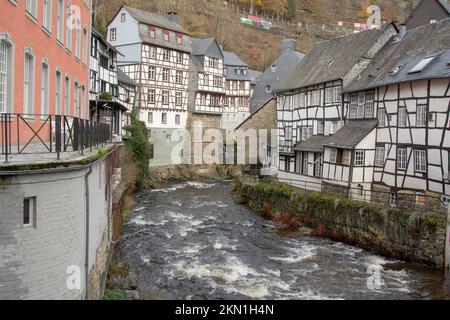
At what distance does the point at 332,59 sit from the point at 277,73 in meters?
20.7

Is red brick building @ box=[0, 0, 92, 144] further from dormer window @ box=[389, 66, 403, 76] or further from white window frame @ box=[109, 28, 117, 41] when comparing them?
white window frame @ box=[109, 28, 117, 41]

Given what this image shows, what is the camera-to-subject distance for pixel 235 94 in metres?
56.6

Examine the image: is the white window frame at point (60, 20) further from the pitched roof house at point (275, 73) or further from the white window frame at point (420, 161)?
the pitched roof house at point (275, 73)

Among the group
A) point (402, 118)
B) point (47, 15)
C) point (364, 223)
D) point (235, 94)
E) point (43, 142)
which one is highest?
point (235, 94)

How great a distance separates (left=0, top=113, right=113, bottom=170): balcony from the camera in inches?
350

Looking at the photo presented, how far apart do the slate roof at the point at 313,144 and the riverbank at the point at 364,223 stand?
10.9ft

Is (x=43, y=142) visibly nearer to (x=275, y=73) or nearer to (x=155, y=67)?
(x=155, y=67)

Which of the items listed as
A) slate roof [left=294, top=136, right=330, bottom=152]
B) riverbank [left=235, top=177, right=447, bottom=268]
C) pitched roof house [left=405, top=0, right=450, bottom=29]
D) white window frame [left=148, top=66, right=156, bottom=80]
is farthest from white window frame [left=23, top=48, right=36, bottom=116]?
white window frame [left=148, top=66, right=156, bottom=80]

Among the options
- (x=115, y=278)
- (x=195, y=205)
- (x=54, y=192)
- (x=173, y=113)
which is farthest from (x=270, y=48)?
(x=54, y=192)

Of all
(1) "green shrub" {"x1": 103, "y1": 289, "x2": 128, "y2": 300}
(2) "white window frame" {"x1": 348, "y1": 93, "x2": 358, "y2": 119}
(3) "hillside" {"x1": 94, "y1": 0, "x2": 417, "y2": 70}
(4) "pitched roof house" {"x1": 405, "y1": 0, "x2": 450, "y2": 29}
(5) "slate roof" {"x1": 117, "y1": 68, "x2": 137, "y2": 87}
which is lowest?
(1) "green shrub" {"x1": 103, "y1": 289, "x2": 128, "y2": 300}

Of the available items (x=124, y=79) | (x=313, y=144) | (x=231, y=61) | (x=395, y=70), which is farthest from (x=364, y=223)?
(x=231, y=61)

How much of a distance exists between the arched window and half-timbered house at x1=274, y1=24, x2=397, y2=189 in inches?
722
